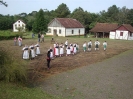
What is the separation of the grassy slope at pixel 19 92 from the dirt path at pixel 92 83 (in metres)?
0.68

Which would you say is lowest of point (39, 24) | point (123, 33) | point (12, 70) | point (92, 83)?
point (92, 83)

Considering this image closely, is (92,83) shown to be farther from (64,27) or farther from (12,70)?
(64,27)

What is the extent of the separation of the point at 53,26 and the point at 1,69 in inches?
1688

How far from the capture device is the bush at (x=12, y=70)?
33.9ft

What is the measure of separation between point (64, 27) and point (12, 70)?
40.4 metres

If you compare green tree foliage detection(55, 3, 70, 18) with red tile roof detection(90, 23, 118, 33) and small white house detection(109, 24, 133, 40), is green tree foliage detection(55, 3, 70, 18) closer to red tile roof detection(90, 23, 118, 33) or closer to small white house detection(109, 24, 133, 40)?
red tile roof detection(90, 23, 118, 33)

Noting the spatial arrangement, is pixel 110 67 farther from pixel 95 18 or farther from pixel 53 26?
pixel 95 18

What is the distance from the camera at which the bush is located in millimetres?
10346

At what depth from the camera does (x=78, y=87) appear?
11078mm

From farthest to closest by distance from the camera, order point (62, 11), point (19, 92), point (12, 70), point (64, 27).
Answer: point (62, 11), point (64, 27), point (12, 70), point (19, 92)

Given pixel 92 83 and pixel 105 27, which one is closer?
pixel 92 83

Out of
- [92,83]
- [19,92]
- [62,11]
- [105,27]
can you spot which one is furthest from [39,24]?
[62,11]

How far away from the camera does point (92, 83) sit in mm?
11852

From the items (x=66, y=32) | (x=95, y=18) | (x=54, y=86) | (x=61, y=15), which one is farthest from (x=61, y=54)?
(x=61, y=15)
